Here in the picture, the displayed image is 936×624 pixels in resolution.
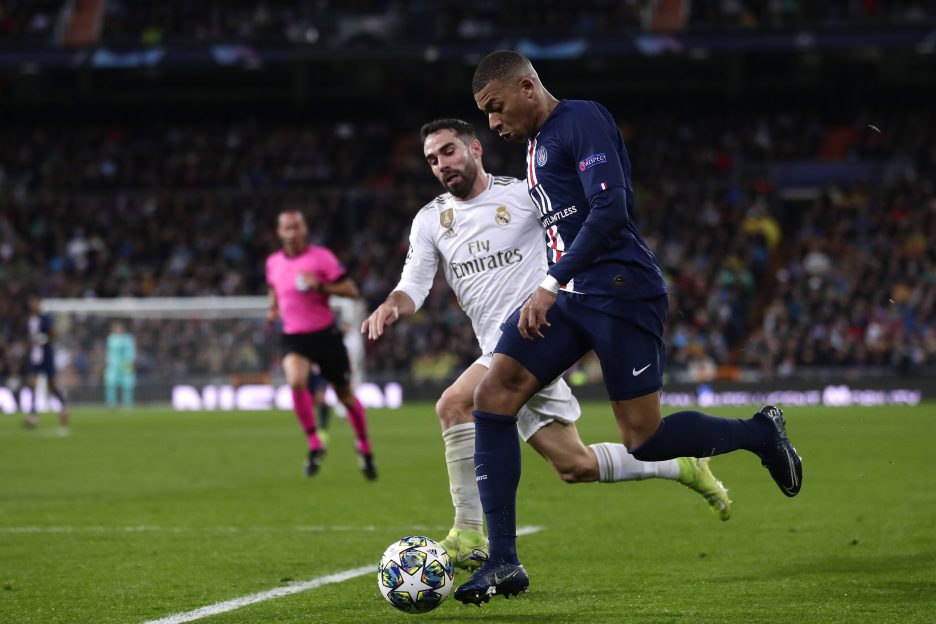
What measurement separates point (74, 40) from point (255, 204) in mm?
6963

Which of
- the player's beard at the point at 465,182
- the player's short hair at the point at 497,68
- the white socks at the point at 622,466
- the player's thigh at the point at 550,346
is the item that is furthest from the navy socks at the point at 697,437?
the player's beard at the point at 465,182

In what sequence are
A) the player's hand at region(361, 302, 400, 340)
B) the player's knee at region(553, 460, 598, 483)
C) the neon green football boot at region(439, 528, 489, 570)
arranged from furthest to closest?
the player's knee at region(553, 460, 598, 483), the neon green football boot at region(439, 528, 489, 570), the player's hand at region(361, 302, 400, 340)

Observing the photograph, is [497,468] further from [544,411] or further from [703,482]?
[703,482]

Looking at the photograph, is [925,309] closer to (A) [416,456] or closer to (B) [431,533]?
(A) [416,456]

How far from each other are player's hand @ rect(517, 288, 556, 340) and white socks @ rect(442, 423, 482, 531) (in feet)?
4.54

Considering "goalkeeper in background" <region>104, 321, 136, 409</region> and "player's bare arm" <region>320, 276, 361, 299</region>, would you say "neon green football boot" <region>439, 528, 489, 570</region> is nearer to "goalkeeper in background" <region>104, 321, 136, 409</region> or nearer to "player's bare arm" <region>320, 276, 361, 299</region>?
"player's bare arm" <region>320, 276, 361, 299</region>

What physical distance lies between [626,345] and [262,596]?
1889mm

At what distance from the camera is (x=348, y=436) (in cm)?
2038

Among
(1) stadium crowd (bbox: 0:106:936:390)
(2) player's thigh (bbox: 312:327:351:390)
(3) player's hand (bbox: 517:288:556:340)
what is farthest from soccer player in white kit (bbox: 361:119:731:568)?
(1) stadium crowd (bbox: 0:106:936:390)

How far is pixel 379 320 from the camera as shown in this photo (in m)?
6.02

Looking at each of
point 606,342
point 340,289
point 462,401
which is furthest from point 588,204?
point 340,289

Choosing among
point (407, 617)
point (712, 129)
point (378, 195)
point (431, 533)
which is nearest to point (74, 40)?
point (378, 195)

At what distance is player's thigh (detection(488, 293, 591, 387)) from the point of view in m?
5.68

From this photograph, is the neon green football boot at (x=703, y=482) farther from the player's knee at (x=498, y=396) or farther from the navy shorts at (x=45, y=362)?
the navy shorts at (x=45, y=362)
